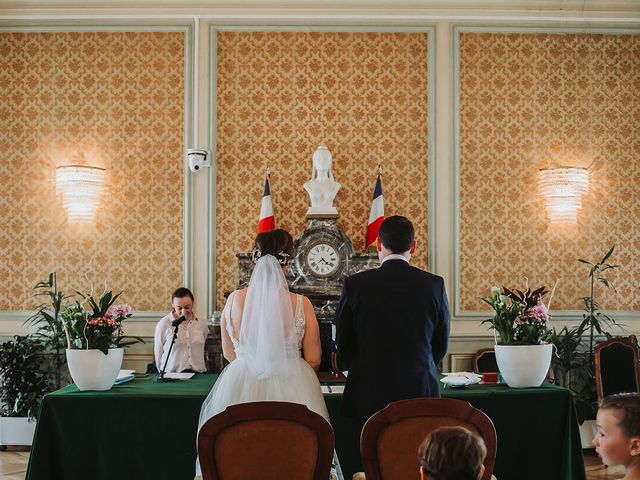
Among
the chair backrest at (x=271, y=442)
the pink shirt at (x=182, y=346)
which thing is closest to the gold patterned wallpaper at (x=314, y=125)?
the pink shirt at (x=182, y=346)

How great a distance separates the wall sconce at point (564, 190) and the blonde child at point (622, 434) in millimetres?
4494

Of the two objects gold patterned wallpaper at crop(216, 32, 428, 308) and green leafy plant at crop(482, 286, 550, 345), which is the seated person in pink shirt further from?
green leafy plant at crop(482, 286, 550, 345)

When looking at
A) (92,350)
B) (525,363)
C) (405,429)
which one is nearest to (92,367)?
(92,350)

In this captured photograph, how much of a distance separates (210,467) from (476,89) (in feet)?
16.4

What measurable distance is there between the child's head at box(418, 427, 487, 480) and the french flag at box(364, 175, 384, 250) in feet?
14.4

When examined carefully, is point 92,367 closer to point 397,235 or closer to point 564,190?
point 397,235

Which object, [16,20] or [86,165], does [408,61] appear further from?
[16,20]

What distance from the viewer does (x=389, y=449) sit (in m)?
2.57

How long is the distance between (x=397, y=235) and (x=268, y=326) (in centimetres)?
84

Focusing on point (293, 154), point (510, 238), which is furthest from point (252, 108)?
point (510, 238)

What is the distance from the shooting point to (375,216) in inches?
241

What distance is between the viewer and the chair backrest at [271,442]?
2.46 m

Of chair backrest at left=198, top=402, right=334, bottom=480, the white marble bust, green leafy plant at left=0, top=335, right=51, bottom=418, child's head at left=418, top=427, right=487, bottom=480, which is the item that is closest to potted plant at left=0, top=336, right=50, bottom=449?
green leafy plant at left=0, top=335, right=51, bottom=418

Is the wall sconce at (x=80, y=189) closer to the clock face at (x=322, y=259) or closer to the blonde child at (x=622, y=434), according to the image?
the clock face at (x=322, y=259)
